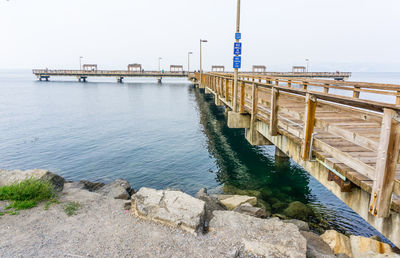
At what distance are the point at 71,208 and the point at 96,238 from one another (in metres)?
1.79

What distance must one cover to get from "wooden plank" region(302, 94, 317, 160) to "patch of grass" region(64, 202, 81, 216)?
18.4 feet

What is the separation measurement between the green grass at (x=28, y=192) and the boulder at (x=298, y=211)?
24.4 feet

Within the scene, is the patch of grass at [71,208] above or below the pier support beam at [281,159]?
above

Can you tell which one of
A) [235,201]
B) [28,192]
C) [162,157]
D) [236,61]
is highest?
[236,61]

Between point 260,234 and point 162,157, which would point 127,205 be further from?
point 162,157

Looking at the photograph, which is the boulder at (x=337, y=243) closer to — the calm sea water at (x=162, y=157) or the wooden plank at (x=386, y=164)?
the calm sea water at (x=162, y=157)

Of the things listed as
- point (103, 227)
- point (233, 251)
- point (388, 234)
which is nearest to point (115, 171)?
point (103, 227)

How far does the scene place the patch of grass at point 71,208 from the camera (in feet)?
20.8

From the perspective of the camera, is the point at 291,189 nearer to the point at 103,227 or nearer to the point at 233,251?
the point at 233,251

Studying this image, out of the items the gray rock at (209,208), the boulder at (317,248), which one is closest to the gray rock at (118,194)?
the gray rock at (209,208)

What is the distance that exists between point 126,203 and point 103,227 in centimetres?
120

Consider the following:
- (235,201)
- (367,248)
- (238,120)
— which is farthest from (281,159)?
(367,248)

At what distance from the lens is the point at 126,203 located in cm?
682

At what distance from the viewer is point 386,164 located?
3.30 m
